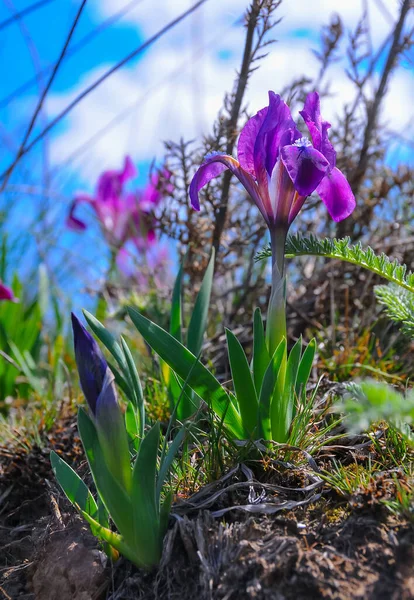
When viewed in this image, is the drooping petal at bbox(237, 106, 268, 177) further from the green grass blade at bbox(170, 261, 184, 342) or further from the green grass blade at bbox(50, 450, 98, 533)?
the green grass blade at bbox(50, 450, 98, 533)

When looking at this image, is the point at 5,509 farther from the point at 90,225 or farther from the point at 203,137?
the point at 90,225

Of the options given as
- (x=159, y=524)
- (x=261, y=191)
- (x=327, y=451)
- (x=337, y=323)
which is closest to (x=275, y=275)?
(x=261, y=191)

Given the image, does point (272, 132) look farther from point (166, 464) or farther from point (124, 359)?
point (166, 464)

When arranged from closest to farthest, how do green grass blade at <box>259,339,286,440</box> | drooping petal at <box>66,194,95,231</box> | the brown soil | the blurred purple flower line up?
the brown soil, green grass blade at <box>259,339,286,440</box>, the blurred purple flower, drooping petal at <box>66,194,95,231</box>

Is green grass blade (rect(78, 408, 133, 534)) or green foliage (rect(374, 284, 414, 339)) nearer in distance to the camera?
green grass blade (rect(78, 408, 133, 534))

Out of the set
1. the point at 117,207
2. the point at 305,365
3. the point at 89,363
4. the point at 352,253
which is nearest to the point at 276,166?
the point at 352,253

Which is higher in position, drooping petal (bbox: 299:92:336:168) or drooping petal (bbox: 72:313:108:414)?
drooping petal (bbox: 299:92:336:168)

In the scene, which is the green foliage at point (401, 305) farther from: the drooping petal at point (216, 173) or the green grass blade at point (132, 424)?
the green grass blade at point (132, 424)

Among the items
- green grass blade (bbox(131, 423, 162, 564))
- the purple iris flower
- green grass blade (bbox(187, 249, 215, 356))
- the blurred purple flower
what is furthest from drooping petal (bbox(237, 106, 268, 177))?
the blurred purple flower
